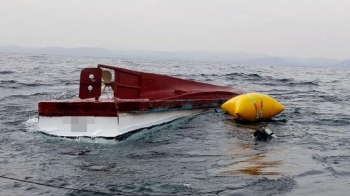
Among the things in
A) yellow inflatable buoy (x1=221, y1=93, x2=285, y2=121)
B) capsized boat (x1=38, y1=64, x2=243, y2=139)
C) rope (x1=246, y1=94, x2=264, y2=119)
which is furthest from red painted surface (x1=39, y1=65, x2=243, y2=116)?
rope (x1=246, y1=94, x2=264, y2=119)

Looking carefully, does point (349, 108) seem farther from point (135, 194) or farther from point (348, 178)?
point (135, 194)

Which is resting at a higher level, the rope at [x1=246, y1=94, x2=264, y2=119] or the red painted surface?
the red painted surface

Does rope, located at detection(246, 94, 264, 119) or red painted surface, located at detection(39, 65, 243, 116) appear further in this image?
rope, located at detection(246, 94, 264, 119)

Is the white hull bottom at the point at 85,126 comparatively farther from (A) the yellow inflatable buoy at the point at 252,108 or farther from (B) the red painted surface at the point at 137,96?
(A) the yellow inflatable buoy at the point at 252,108

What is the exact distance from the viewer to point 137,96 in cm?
983

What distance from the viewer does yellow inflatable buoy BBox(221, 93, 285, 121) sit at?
9945mm

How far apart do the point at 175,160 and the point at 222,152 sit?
1022mm

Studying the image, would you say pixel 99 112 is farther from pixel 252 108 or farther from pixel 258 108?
pixel 258 108

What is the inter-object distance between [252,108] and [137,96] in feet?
8.83

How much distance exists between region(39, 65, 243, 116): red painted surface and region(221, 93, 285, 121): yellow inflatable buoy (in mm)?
1020

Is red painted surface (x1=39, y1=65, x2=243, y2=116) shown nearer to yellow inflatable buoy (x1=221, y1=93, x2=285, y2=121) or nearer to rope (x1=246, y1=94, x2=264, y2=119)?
yellow inflatable buoy (x1=221, y1=93, x2=285, y2=121)

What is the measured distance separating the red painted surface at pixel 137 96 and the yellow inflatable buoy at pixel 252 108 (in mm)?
1020

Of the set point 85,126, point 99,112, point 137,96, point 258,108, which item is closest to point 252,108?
point 258,108

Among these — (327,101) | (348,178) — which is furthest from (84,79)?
(327,101)
